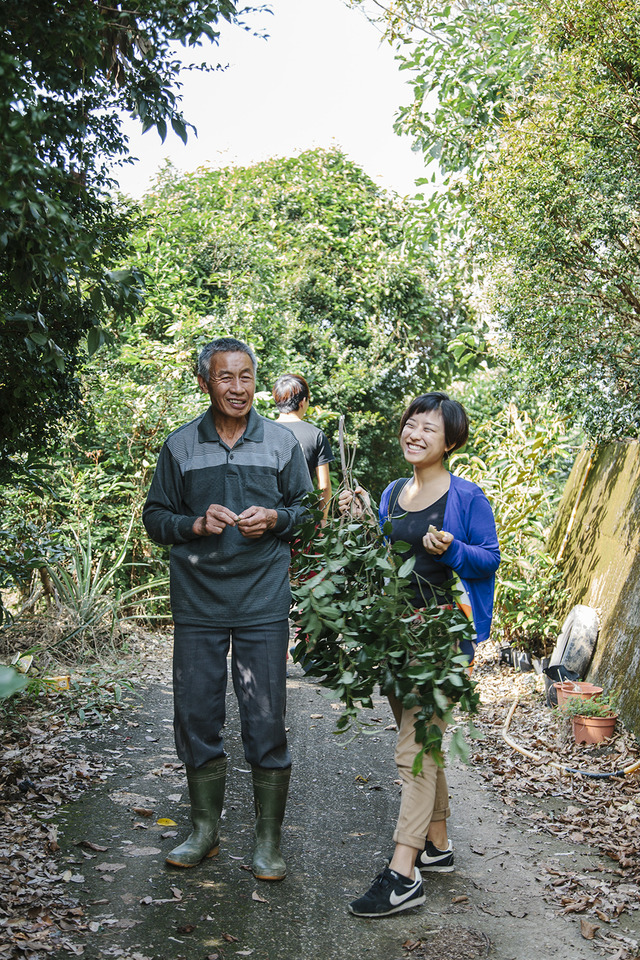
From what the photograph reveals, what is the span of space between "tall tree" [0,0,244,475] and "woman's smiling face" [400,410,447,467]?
1230mm

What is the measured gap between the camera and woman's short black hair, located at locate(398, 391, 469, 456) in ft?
11.4

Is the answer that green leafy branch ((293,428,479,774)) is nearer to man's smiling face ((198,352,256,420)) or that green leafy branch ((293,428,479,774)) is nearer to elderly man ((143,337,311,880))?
elderly man ((143,337,311,880))

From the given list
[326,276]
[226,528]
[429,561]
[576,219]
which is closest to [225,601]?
[226,528]

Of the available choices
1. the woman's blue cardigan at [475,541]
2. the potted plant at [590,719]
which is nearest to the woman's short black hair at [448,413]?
the woman's blue cardigan at [475,541]

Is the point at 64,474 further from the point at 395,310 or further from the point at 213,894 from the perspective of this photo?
the point at 395,310

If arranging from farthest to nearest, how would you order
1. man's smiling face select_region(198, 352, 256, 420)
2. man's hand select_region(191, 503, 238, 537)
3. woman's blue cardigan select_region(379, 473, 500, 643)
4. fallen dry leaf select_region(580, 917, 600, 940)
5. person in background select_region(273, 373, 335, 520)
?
person in background select_region(273, 373, 335, 520), man's smiling face select_region(198, 352, 256, 420), woman's blue cardigan select_region(379, 473, 500, 643), man's hand select_region(191, 503, 238, 537), fallen dry leaf select_region(580, 917, 600, 940)

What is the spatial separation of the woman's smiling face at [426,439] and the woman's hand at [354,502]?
0.25m

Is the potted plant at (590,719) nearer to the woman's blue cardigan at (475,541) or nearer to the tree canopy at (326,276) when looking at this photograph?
the woman's blue cardigan at (475,541)

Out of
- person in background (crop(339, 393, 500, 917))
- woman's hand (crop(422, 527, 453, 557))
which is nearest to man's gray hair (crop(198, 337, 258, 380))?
person in background (crop(339, 393, 500, 917))

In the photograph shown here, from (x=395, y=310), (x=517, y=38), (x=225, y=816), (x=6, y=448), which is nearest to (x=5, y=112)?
(x=6, y=448)

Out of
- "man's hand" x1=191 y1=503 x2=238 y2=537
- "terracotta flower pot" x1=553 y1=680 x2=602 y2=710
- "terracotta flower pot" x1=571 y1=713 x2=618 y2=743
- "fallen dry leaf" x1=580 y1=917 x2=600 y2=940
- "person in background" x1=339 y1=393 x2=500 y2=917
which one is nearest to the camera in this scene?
"fallen dry leaf" x1=580 y1=917 x2=600 y2=940

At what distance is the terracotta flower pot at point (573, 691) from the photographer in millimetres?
5340

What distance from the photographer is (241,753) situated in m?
4.96

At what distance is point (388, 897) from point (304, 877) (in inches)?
18.6
